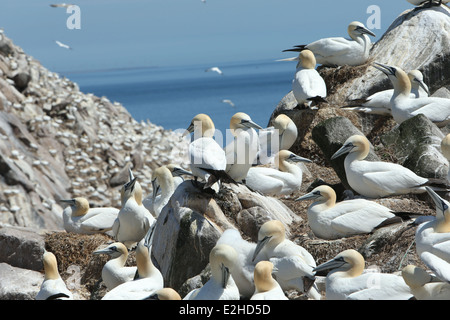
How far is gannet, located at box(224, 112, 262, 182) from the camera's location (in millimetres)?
9898

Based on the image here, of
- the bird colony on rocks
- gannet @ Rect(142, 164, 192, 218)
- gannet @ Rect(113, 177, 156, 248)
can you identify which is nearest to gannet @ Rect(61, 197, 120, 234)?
the bird colony on rocks

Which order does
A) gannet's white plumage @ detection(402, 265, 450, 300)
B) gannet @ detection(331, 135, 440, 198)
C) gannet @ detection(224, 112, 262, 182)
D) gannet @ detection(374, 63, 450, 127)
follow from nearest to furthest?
gannet's white plumage @ detection(402, 265, 450, 300) → gannet @ detection(224, 112, 262, 182) → gannet @ detection(331, 135, 440, 198) → gannet @ detection(374, 63, 450, 127)

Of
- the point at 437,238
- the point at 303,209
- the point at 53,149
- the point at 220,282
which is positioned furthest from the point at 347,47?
the point at 53,149

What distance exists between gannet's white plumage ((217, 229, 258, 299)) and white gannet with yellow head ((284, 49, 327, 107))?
5.28 metres

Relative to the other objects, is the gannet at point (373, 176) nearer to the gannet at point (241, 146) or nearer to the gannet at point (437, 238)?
the gannet at point (241, 146)

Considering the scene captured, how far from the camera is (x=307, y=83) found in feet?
43.8

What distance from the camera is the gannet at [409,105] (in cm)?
1224

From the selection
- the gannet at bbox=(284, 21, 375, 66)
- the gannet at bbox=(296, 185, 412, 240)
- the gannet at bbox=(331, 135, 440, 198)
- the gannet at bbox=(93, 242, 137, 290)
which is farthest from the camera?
the gannet at bbox=(284, 21, 375, 66)

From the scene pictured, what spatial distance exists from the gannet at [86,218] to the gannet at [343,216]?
359 cm

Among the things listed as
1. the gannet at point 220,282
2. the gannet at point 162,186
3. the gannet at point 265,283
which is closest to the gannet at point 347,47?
the gannet at point 162,186

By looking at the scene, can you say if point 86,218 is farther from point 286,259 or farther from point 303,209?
point 286,259

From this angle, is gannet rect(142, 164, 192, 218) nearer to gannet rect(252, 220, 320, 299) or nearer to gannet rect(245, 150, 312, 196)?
gannet rect(245, 150, 312, 196)

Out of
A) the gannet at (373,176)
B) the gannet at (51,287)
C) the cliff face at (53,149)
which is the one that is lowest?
the cliff face at (53,149)

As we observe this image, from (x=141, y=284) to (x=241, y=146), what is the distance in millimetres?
2492
